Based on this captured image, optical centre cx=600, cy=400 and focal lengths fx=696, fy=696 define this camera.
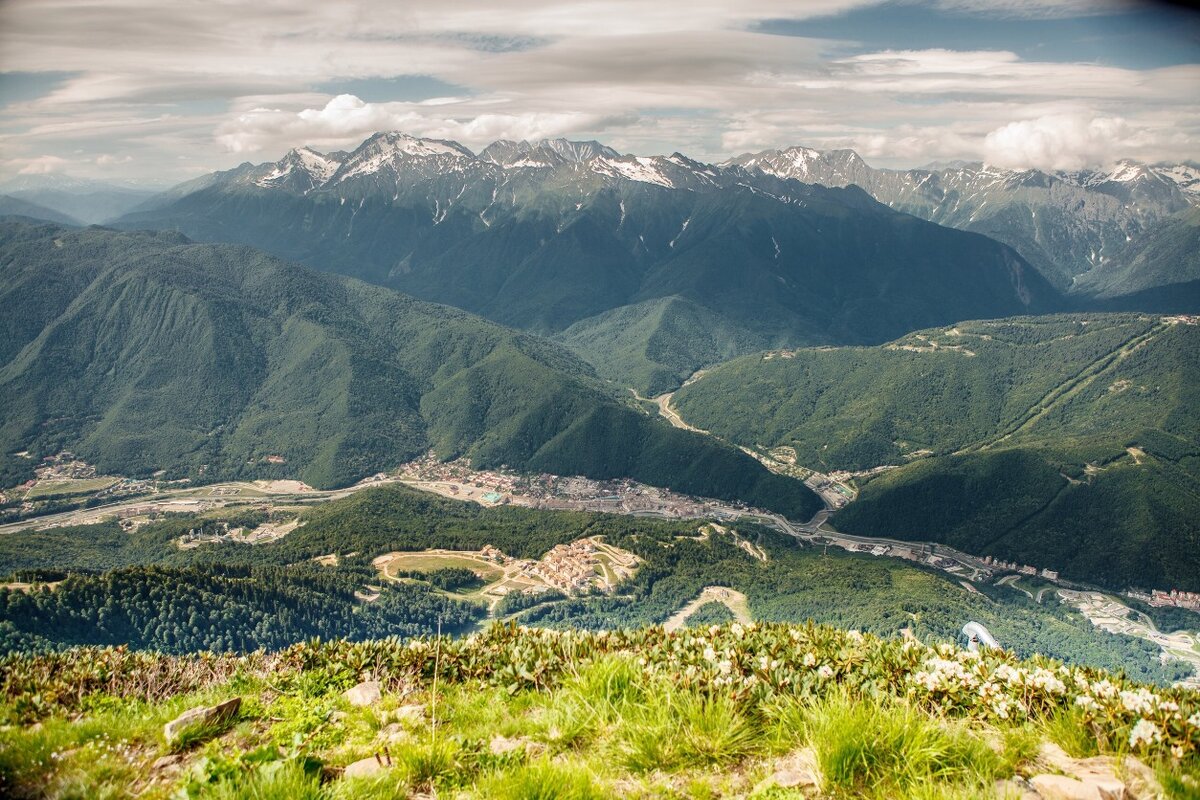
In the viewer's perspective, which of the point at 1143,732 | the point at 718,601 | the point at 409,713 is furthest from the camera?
the point at 718,601

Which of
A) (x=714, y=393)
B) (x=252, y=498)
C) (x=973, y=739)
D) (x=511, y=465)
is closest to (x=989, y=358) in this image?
(x=714, y=393)

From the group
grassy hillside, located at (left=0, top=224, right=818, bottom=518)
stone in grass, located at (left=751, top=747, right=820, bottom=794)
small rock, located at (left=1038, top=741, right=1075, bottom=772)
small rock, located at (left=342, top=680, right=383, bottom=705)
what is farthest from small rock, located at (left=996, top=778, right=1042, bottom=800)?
grassy hillside, located at (left=0, top=224, right=818, bottom=518)

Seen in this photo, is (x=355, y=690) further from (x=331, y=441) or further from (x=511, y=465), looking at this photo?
(x=331, y=441)

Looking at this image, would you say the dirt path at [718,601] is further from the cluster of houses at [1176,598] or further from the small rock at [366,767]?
the small rock at [366,767]

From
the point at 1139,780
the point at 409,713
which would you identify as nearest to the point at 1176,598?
the point at 1139,780

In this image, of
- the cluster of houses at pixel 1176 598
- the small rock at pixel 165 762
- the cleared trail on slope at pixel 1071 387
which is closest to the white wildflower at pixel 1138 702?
the small rock at pixel 165 762

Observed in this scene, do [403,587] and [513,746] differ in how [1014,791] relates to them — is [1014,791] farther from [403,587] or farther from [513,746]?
[403,587]
